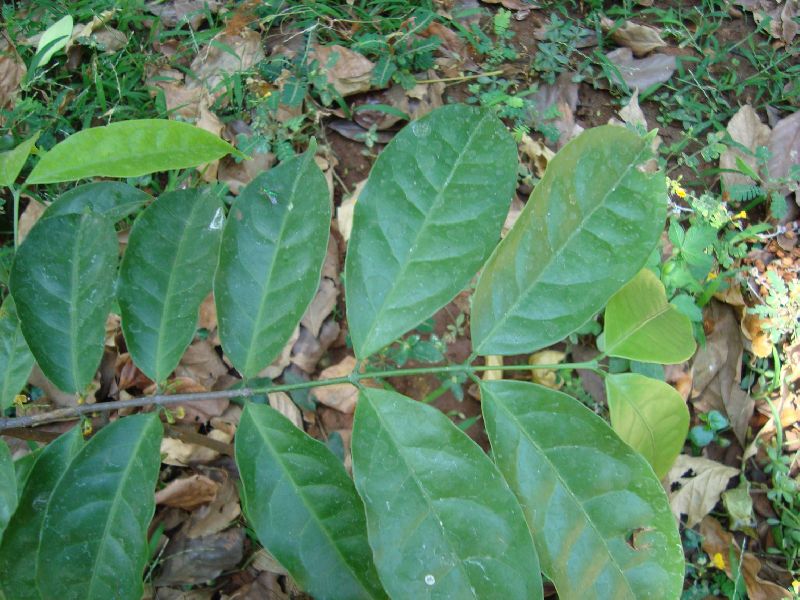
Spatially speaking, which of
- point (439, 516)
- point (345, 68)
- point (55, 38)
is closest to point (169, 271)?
point (439, 516)

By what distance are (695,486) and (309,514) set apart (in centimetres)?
154

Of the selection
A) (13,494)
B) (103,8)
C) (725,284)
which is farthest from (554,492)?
(103,8)

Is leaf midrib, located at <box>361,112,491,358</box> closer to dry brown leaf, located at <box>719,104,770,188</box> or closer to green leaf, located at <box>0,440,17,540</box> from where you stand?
green leaf, located at <box>0,440,17,540</box>

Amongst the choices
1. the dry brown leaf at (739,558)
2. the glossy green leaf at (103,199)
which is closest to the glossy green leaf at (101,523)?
the glossy green leaf at (103,199)

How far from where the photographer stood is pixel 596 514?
0.97m

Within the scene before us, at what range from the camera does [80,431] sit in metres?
1.03

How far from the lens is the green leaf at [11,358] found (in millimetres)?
1159

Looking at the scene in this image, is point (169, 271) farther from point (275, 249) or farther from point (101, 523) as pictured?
point (101, 523)

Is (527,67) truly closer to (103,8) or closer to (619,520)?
(103,8)

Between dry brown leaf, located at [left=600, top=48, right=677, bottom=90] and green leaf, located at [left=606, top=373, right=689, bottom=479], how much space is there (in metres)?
1.74

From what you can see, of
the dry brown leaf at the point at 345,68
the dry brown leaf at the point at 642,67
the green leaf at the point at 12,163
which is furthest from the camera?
the dry brown leaf at the point at 642,67

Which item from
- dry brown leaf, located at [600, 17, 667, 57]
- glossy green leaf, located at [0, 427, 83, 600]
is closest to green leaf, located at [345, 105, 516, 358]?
glossy green leaf, located at [0, 427, 83, 600]

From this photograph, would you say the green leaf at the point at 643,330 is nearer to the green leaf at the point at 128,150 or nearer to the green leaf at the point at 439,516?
the green leaf at the point at 439,516

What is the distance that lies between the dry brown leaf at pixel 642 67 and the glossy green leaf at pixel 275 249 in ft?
6.43
